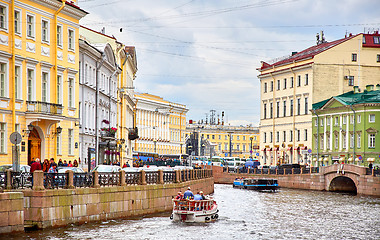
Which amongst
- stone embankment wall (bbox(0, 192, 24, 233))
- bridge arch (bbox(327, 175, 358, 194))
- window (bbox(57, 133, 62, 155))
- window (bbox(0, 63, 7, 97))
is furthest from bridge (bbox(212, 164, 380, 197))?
stone embankment wall (bbox(0, 192, 24, 233))

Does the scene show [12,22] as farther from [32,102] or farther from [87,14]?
[87,14]

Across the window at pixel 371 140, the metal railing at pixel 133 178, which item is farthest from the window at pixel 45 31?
the window at pixel 371 140

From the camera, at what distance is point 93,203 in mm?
30922

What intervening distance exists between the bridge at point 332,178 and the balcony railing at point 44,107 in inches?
1234

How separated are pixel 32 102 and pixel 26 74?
163 cm

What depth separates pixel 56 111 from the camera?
42.5 metres

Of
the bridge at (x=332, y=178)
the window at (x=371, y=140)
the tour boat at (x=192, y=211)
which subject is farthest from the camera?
the window at (x=371, y=140)

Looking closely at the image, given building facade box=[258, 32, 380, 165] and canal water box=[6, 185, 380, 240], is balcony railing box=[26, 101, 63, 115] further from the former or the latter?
building facade box=[258, 32, 380, 165]

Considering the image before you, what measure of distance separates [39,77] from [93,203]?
13.4m

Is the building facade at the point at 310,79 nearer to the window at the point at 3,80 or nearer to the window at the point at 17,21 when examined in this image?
the window at the point at 17,21

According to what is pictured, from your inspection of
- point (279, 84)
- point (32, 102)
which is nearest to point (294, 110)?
point (279, 84)

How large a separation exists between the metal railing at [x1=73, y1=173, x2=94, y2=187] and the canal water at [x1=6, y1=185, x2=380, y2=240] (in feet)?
6.05

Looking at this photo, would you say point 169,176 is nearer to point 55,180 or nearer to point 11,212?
point 55,180

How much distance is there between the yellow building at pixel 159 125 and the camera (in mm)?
124938
